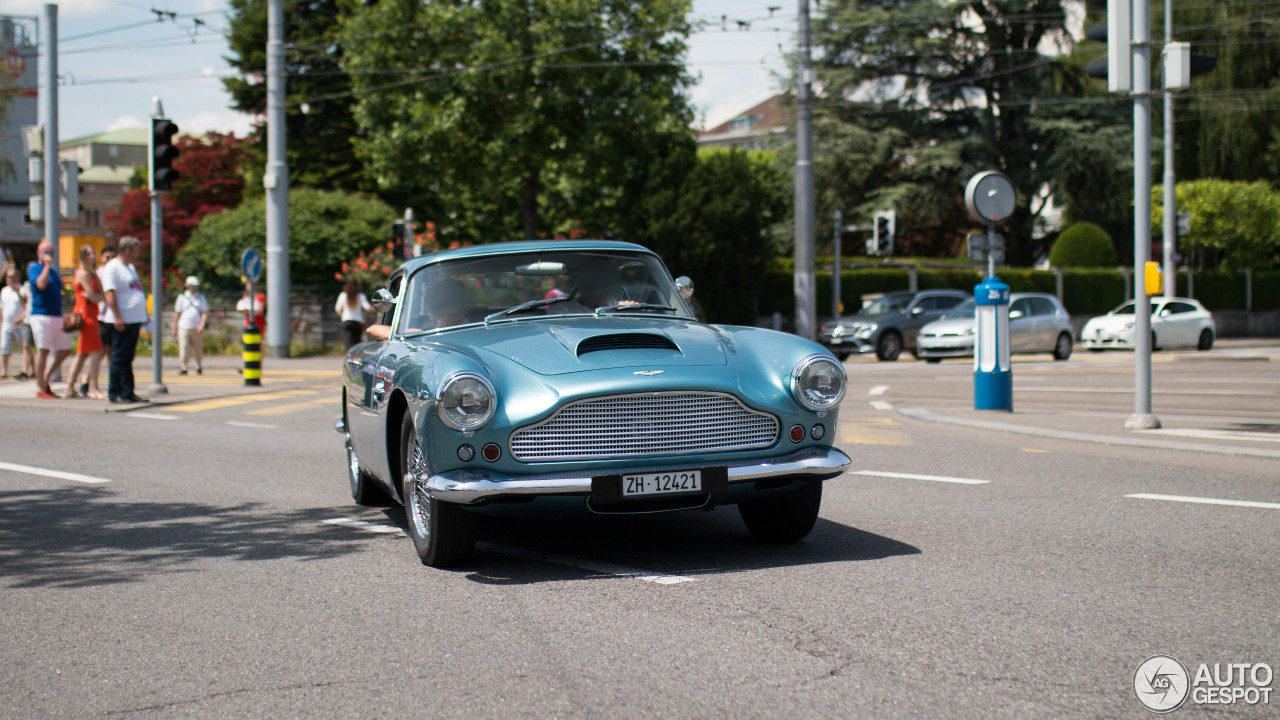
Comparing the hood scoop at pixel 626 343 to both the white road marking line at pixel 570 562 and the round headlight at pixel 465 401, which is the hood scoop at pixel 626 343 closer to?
the round headlight at pixel 465 401

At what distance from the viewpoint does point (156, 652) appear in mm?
4262

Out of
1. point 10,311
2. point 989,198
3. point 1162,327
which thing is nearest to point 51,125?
point 10,311

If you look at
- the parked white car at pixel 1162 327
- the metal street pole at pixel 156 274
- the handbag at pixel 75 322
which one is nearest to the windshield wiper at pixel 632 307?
the handbag at pixel 75 322

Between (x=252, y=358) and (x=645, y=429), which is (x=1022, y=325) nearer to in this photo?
(x=252, y=358)

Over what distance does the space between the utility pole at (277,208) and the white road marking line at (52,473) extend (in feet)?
57.2

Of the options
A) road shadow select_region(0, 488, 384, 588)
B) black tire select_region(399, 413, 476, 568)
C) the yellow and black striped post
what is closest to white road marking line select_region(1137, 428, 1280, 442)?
road shadow select_region(0, 488, 384, 588)

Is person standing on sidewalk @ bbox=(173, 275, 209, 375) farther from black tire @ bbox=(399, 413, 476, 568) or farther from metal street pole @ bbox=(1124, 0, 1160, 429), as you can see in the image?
black tire @ bbox=(399, 413, 476, 568)

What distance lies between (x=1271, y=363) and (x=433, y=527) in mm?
23541

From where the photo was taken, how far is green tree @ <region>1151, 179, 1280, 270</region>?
41.6m

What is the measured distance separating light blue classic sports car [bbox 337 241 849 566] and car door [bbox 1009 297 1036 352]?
21.4 meters

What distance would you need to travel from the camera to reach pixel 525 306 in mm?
6453

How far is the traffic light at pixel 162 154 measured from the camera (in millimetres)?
15677

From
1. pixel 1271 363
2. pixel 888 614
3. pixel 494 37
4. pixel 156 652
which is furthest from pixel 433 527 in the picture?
pixel 494 37

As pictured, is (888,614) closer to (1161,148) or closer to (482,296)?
(482,296)
